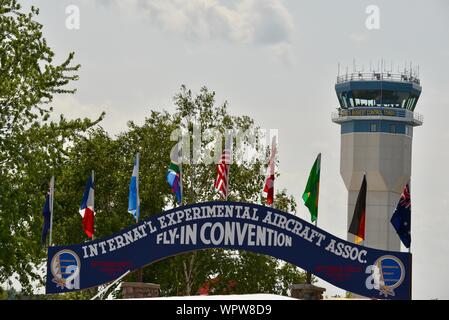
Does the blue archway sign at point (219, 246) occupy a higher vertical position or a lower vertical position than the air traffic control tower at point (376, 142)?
lower

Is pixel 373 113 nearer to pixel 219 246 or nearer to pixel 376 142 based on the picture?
pixel 376 142

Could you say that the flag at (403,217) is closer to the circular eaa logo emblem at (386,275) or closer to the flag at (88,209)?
the circular eaa logo emblem at (386,275)

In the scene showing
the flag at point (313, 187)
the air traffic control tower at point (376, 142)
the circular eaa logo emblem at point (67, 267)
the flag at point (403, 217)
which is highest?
the air traffic control tower at point (376, 142)

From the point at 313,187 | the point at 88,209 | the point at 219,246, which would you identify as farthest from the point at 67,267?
the point at 313,187

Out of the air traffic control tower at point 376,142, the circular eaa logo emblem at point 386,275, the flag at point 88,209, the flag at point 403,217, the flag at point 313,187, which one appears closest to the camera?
the circular eaa logo emblem at point 386,275

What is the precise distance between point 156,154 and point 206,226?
28.6 m

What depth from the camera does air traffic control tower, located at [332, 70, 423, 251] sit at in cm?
11388

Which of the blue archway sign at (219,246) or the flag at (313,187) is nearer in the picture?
the blue archway sign at (219,246)

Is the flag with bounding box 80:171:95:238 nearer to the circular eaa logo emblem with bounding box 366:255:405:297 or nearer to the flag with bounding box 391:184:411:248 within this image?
the circular eaa logo emblem with bounding box 366:255:405:297

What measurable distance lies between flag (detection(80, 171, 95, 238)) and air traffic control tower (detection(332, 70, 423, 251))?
74348 millimetres

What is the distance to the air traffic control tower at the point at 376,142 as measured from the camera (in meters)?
114

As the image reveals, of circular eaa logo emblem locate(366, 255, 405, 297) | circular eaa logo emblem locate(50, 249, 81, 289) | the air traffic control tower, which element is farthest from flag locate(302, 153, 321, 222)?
the air traffic control tower

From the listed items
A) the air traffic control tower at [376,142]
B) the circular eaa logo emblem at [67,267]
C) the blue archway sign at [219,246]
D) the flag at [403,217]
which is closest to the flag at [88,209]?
the circular eaa logo emblem at [67,267]

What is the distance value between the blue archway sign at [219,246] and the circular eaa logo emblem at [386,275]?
30 millimetres
